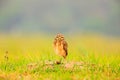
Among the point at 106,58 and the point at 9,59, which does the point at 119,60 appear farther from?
the point at 9,59

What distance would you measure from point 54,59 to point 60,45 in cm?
24

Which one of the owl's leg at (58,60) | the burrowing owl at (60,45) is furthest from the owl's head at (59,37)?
the owl's leg at (58,60)

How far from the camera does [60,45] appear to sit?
450cm

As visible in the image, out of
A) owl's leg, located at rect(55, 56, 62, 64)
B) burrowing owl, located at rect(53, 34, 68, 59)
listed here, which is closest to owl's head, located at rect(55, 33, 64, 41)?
burrowing owl, located at rect(53, 34, 68, 59)

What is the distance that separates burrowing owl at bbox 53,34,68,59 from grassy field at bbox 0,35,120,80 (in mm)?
110

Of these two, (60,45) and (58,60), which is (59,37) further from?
(58,60)

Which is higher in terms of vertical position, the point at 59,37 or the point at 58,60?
the point at 59,37

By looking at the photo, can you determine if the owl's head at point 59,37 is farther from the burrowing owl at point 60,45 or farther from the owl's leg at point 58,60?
the owl's leg at point 58,60

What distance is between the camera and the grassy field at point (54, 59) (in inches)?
170

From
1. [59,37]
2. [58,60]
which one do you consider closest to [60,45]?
[59,37]

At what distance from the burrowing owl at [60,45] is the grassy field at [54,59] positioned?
110 mm

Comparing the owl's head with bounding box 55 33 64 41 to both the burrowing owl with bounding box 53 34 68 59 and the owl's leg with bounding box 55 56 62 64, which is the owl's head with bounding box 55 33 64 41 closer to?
the burrowing owl with bounding box 53 34 68 59

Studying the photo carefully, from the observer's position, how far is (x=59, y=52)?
455 centimetres

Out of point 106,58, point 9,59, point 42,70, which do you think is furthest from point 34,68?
point 106,58
